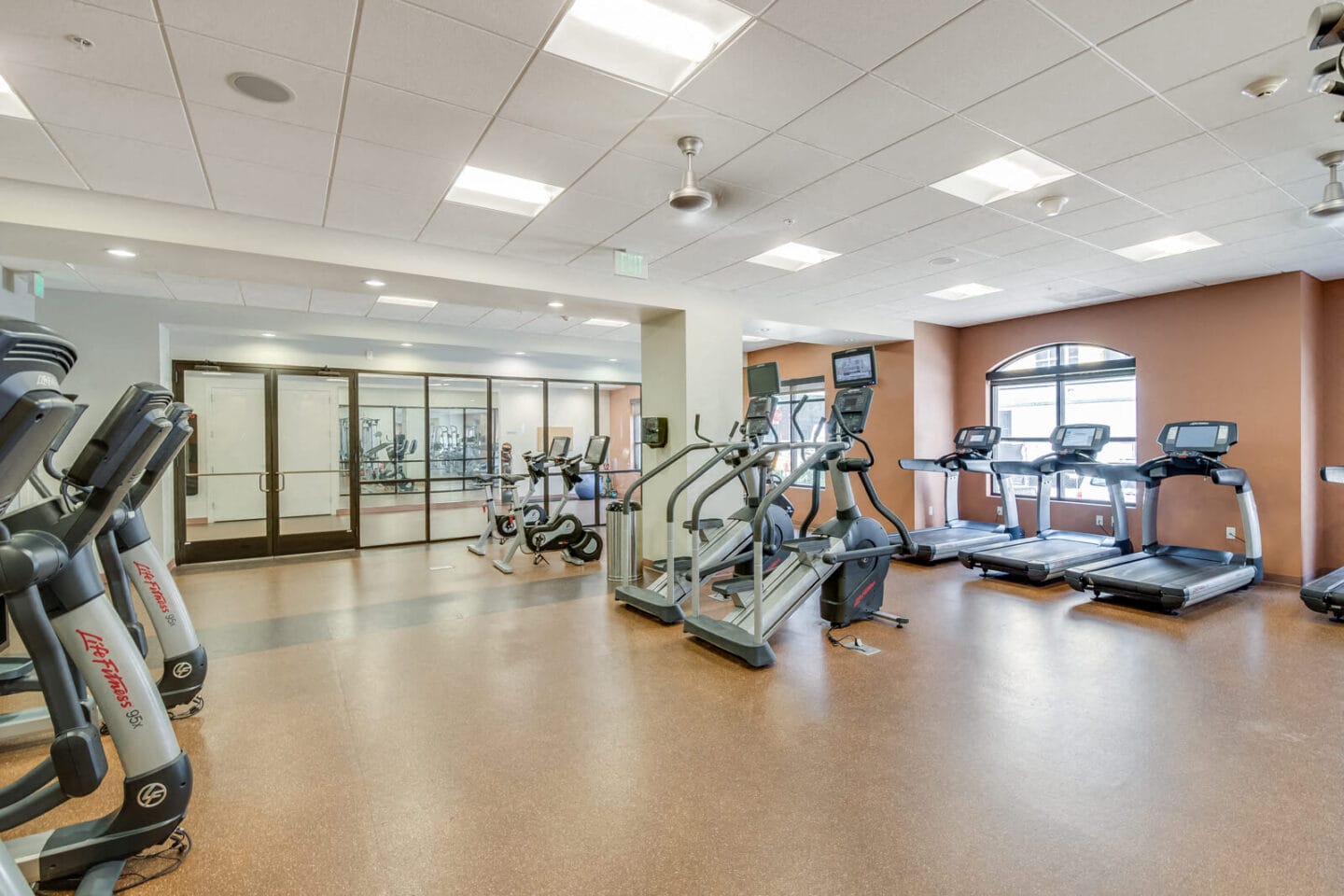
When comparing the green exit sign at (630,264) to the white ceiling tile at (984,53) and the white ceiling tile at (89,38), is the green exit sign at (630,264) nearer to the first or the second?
the white ceiling tile at (984,53)

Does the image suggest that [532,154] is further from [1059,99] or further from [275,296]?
[275,296]

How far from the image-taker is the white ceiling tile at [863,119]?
9.55 ft

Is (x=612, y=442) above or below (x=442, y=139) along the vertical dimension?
below

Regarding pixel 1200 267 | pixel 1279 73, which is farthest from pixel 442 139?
pixel 1200 267

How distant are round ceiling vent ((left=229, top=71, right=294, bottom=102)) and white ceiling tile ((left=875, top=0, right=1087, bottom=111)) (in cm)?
266

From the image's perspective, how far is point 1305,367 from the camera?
5891mm

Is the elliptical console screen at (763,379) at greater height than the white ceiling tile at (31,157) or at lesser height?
lesser

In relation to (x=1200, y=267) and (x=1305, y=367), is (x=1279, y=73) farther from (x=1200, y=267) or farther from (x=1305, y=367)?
(x=1305, y=367)

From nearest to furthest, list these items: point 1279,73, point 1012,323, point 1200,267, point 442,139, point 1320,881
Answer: point 1320,881 → point 1279,73 → point 442,139 → point 1200,267 → point 1012,323

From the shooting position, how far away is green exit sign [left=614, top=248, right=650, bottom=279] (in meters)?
5.23

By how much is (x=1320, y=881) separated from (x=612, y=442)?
9452mm

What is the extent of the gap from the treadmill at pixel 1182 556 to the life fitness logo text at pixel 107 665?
6280 mm

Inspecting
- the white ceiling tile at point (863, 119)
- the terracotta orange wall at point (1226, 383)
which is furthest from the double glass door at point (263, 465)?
the terracotta orange wall at point (1226, 383)

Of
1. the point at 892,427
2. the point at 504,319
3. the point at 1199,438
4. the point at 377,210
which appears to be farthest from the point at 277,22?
the point at 892,427
